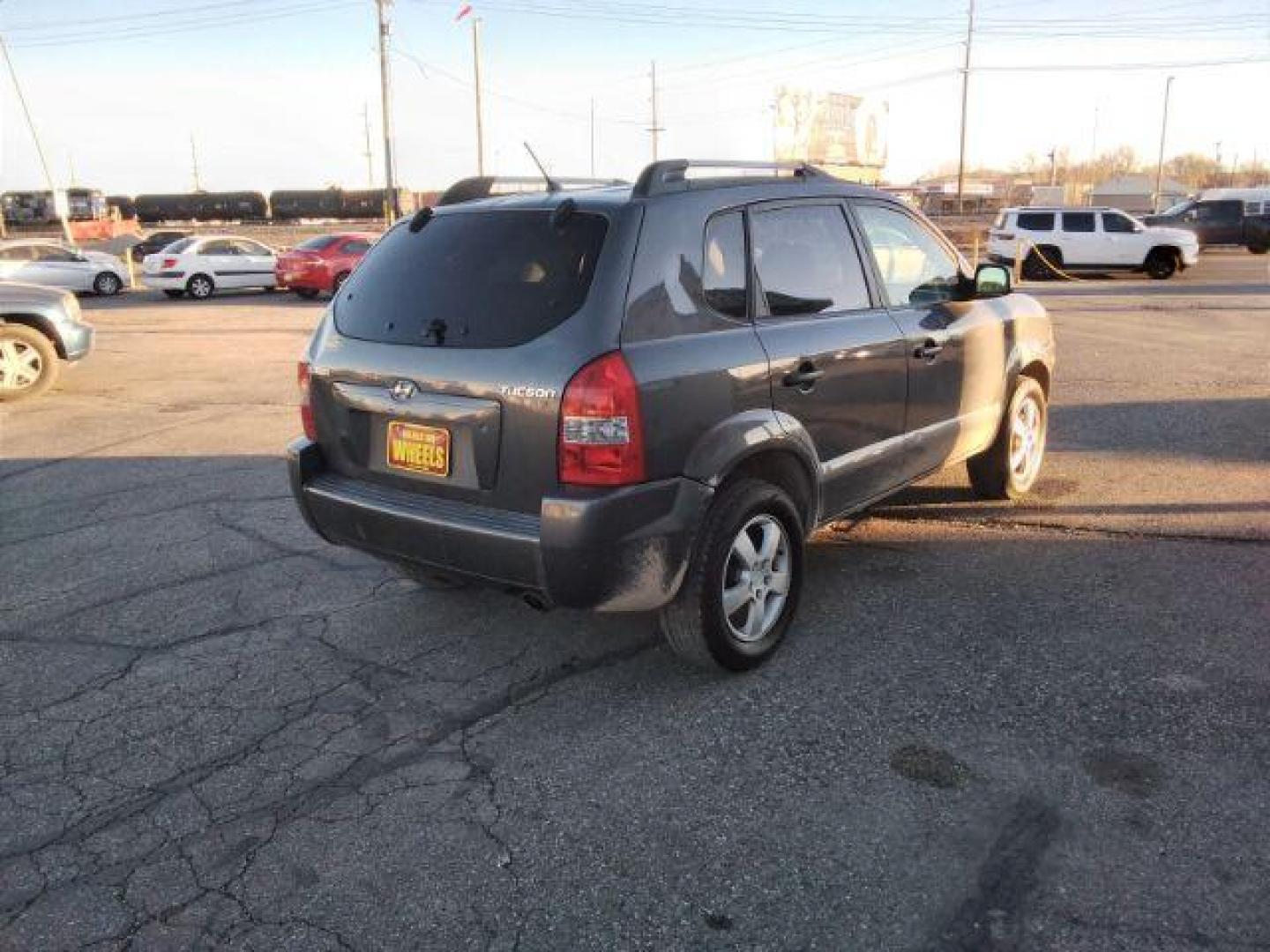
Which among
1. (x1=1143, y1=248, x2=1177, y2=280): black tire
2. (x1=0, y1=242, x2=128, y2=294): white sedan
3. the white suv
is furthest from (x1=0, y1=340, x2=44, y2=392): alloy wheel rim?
→ (x1=1143, y1=248, x2=1177, y2=280): black tire

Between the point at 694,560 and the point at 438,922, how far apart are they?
1500 millimetres

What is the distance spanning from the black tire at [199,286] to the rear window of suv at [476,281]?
21.9 metres

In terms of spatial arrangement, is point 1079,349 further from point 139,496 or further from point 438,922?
point 438,922

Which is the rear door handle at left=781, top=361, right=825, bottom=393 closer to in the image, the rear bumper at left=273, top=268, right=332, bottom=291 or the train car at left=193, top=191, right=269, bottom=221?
the rear bumper at left=273, top=268, right=332, bottom=291

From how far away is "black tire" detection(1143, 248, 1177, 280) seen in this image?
25.8 metres

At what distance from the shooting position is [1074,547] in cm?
528

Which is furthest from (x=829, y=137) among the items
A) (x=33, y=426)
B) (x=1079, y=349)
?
(x=33, y=426)

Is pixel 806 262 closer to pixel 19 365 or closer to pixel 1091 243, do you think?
pixel 19 365

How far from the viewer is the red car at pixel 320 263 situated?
71.1 ft

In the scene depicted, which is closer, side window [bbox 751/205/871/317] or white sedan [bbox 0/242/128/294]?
side window [bbox 751/205/871/317]

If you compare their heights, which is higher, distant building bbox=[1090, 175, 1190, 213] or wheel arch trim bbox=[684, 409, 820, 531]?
distant building bbox=[1090, 175, 1190, 213]

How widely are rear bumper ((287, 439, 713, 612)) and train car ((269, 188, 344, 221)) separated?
60.0m

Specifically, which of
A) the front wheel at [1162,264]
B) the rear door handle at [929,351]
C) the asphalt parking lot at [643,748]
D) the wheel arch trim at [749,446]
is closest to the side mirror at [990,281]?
the rear door handle at [929,351]

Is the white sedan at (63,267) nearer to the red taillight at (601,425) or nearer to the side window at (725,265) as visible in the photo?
the side window at (725,265)
